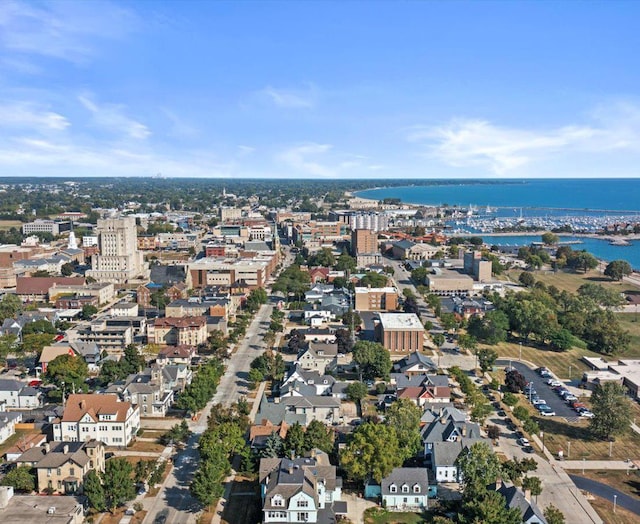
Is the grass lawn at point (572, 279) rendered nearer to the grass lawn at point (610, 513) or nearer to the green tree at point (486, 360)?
the green tree at point (486, 360)

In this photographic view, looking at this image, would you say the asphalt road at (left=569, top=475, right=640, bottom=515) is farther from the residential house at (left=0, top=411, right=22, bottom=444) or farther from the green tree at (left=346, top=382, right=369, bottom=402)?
the residential house at (left=0, top=411, right=22, bottom=444)

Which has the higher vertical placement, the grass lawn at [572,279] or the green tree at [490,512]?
the grass lawn at [572,279]

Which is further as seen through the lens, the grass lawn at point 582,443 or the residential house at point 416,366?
the residential house at point 416,366

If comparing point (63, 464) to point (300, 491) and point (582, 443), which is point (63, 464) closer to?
point (300, 491)

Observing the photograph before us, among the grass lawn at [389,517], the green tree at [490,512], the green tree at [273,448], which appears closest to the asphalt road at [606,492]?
the green tree at [490,512]

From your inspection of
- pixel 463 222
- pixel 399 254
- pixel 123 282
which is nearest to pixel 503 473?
pixel 123 282

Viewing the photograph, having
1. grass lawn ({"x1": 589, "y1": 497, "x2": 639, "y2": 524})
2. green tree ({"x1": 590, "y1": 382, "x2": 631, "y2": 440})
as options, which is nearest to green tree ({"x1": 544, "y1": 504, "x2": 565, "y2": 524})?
grass lawn ({"x1": 589, "y1": 497, "x2": 639, "y2": 524})
